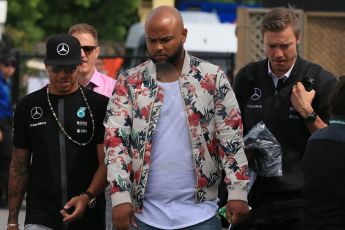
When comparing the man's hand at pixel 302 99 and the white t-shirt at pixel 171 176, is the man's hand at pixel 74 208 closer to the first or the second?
the white t-shirt at pixel 171 176

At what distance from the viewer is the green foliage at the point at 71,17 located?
3550 cm

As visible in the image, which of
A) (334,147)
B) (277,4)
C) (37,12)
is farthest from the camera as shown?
(37,12)

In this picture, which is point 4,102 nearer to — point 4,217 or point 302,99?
point 4,217

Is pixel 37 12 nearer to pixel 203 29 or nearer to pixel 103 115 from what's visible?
pixel 203 29

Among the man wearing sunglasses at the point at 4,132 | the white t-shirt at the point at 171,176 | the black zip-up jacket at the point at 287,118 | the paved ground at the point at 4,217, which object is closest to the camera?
the white t-shirt at the point at 171,176

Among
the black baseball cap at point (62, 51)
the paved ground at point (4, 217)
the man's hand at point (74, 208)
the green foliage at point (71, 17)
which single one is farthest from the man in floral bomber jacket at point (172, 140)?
the green foliage at point (71, 17)

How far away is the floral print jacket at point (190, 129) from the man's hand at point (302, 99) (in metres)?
0.55

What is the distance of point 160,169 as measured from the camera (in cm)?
581

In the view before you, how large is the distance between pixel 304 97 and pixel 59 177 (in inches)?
61.4

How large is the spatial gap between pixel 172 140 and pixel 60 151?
2.64 ft

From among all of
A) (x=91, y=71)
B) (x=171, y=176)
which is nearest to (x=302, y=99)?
(x=171, y=176)

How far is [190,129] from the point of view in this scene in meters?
5.82

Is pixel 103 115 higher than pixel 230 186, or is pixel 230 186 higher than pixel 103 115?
pixel 103 115

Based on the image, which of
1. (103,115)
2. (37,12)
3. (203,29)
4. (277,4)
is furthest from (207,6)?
(103,115)
